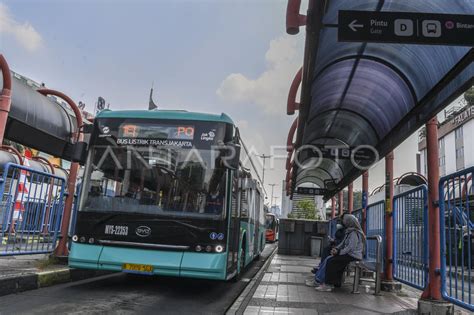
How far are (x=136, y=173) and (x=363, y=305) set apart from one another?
172 inches

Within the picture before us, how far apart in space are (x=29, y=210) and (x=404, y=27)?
726 centimetres

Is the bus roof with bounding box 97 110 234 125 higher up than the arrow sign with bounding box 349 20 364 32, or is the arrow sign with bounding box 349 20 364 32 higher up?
the arrow sign with bounding box 349 20 364 32

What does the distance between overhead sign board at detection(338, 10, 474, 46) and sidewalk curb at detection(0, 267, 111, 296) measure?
6065 mm

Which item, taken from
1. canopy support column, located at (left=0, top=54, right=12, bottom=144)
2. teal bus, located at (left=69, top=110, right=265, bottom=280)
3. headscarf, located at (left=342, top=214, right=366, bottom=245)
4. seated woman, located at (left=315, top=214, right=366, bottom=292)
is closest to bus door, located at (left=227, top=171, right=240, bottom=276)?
teal bus, located at (left=69, top=110, right=265, bottom=280)

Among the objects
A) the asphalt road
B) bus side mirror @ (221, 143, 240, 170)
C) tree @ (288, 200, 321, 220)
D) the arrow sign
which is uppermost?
tree @ (288, 200, 321, 220)

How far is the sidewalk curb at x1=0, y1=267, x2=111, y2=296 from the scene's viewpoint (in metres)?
6.76

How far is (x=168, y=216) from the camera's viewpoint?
7406mm

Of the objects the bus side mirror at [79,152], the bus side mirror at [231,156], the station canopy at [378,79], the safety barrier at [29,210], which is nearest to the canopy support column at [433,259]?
the station canopy at [378,79]

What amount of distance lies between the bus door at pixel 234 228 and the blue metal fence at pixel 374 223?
2.96 metres

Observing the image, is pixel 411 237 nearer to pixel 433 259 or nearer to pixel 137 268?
pixel 433 259

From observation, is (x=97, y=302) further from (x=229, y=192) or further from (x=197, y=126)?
(x=197, y=126)

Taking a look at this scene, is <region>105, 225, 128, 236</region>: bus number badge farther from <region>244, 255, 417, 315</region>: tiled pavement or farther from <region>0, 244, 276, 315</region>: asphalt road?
<region>244, 255, 417, 315</region>: tiled pavement

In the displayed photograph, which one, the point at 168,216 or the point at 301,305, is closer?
the point at 301,305

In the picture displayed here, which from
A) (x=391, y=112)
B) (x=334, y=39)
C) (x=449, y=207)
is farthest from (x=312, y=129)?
(x=449, y=207)
